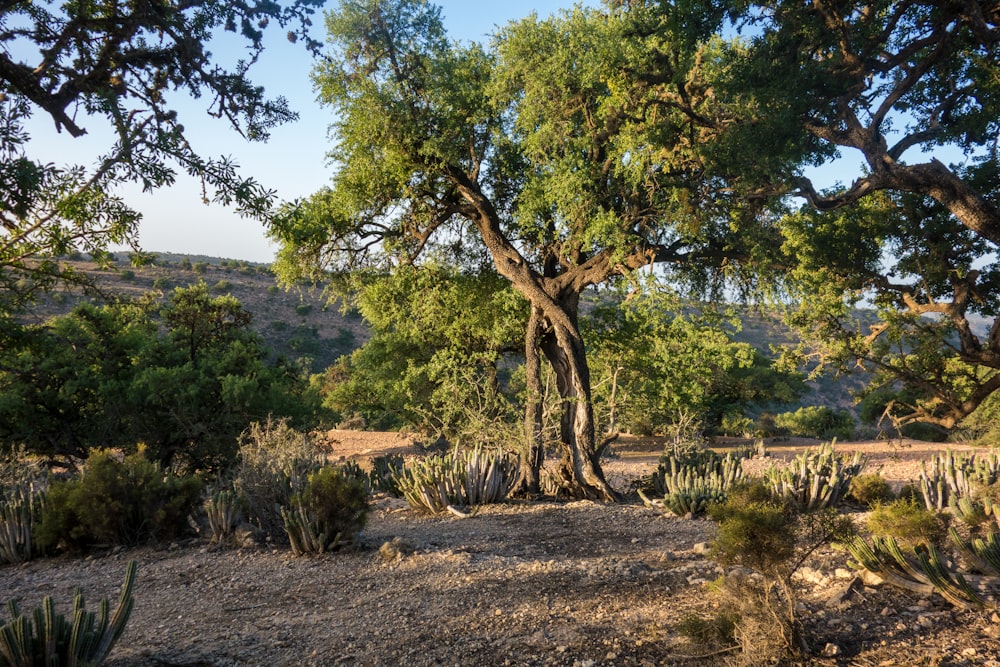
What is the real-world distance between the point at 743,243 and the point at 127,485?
9.72 meters

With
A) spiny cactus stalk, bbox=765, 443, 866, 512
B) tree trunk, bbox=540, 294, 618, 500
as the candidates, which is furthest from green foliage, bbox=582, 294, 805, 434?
spiny cactus stalk, bbox=765, 443, 866, 512

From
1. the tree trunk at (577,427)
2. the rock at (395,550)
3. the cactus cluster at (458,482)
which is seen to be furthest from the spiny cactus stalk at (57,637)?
the tree trunk at (577,427)

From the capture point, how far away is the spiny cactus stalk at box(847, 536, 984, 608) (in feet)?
15.1

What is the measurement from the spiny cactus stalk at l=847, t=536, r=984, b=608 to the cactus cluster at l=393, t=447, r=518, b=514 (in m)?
6.36

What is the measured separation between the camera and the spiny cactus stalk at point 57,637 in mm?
3812

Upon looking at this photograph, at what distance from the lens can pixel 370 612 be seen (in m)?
5.43

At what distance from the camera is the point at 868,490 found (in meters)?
9.62

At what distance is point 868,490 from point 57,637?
384 inches

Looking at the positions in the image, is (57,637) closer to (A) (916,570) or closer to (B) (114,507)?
(B) (114,507)

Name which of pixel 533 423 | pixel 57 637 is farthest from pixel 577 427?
pixel 57 637

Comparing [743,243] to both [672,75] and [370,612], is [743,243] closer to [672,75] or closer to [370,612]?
[672,75]

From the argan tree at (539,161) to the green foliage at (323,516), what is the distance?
14.3 ft

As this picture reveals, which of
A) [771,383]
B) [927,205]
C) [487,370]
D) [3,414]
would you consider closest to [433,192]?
[487,370]

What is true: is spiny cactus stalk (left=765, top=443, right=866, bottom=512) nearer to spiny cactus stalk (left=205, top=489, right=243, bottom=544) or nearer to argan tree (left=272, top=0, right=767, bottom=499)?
argan tree (left=272, top=0, right=767, bottom=499)
